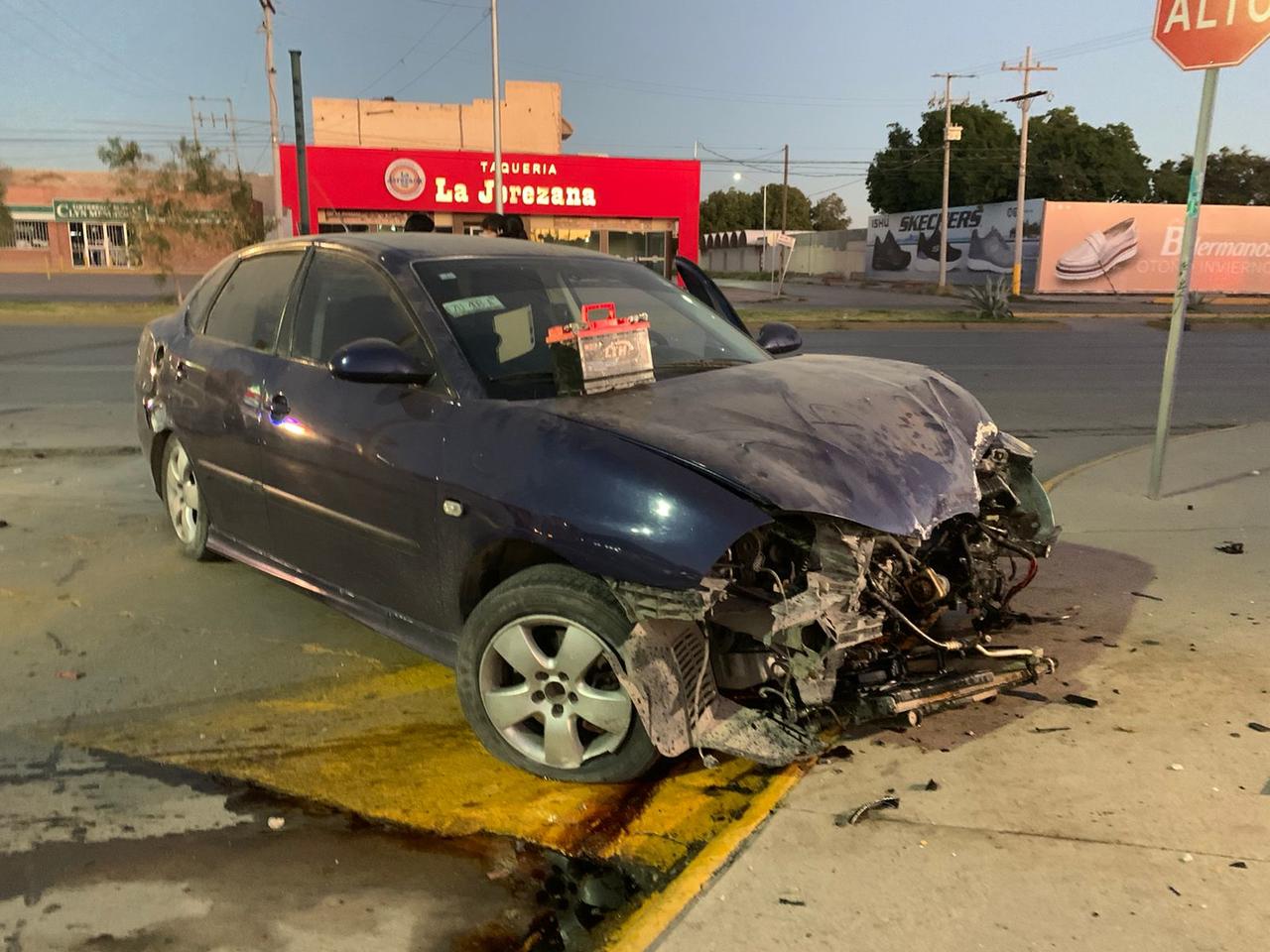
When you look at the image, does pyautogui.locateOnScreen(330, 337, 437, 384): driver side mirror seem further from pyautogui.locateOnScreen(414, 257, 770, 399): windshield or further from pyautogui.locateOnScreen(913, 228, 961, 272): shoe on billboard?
pyautogui.locateOnScreen(913, 228, 961, 272): shoe on billboard

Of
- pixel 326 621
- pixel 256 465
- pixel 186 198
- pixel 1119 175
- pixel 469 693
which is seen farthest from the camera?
pixel 1119 175

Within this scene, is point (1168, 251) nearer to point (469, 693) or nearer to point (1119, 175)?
point (1119, 175)

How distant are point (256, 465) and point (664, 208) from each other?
35765 millimetres

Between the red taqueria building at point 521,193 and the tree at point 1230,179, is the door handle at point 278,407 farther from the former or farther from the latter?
the tree at point 1230,179

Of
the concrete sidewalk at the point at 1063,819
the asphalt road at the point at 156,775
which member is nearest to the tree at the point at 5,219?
the asphalt road at the point at 156,775

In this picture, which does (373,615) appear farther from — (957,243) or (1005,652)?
(957,243)

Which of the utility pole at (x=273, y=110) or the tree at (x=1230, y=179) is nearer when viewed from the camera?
the utility pole at (x=273, y=110)

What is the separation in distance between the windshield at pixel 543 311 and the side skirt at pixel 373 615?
90 cm

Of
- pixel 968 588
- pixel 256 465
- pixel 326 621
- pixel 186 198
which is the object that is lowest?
pixel 326 621

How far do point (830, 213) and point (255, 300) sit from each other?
12953 centimetres

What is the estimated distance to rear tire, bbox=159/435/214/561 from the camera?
5094 mm

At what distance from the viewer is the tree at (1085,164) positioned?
6469cm

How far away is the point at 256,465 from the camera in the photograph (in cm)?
429

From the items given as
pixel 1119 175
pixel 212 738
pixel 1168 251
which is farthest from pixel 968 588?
pixel 1119 175
